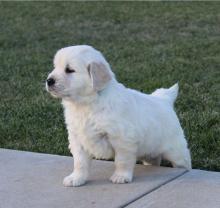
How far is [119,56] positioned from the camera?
1115 cm

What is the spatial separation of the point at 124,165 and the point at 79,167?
0.34 metres

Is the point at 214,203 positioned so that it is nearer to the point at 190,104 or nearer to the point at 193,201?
the point at 193,201

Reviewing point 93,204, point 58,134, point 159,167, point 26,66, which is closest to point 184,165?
point 159,167

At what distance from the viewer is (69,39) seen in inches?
520

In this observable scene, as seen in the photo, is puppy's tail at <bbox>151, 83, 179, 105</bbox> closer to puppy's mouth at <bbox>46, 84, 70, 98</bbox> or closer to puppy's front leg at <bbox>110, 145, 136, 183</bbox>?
puppy's front leg at <bbox>110, 145, 136, 183</bbox>

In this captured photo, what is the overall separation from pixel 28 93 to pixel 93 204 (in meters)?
4.30

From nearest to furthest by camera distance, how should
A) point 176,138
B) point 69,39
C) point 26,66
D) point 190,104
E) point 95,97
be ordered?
1. point 95,97
2. point 176,138
3. point 190,104
4. point 26,66
5. point 69,39

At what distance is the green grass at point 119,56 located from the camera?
6484 mm

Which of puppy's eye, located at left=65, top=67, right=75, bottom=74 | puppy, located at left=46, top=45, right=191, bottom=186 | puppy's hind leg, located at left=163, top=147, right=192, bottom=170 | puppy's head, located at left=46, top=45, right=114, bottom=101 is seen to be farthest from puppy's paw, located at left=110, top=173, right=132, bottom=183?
puppy's eye, located at left=65, top=67, right=75, bottom=74

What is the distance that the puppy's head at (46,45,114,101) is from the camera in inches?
174

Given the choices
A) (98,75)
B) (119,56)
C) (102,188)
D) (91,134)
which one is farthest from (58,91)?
(119,56)

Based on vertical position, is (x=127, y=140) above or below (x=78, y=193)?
above

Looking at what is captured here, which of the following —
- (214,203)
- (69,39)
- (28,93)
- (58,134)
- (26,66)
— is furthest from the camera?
(69,39)

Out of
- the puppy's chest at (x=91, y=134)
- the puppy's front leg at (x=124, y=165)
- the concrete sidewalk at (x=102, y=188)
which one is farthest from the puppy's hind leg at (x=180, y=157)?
the puppy's chest at (x=91, y=134)
